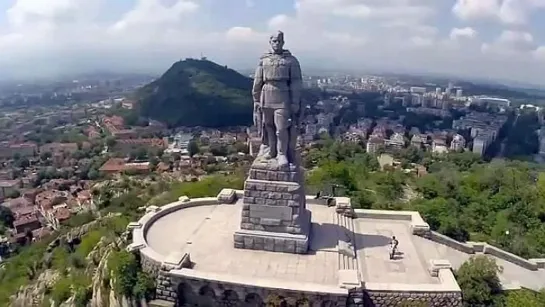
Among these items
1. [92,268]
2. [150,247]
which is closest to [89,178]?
[92,268]

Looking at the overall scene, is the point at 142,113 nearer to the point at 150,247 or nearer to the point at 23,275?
the point at 23,275

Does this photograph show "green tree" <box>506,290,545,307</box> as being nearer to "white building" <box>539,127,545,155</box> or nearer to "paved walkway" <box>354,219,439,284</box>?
"paved walkway" <box>354,219,439,284</box>

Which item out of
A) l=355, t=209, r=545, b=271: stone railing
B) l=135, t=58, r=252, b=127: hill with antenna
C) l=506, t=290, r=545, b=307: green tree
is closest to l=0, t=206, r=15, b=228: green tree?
l=355, t=209, r=545, b=271: stone railing

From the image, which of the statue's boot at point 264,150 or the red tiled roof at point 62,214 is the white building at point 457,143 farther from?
the statue's boot at point 264,150

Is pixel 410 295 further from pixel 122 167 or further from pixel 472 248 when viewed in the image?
pixel 122 167

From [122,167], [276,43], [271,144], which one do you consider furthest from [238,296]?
[122,167]

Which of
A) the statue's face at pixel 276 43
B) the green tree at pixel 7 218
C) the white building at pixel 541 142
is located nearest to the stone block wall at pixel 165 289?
the statue's face at pixel 276 43
